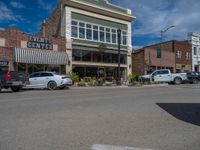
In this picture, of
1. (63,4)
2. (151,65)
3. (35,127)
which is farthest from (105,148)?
(151,65)

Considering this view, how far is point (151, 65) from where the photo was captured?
41.7 m

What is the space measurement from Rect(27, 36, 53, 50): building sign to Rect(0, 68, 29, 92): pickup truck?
839 cm

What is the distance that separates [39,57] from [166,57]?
25228mm

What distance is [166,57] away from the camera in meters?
45.0

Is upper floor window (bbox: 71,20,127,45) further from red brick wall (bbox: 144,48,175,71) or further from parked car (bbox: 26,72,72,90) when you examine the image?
parked car (bbox: 26,72,72,90)

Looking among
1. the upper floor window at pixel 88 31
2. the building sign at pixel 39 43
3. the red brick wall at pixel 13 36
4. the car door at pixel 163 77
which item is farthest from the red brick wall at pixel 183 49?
the red brick wall at pixel 13 36

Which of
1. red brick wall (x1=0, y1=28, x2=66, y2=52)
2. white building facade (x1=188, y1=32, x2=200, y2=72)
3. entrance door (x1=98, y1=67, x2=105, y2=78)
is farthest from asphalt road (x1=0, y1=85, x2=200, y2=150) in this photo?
white building facade (x1=188, y1=32, x2=200, y2=72)

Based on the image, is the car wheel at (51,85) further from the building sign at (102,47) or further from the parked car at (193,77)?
the parked car at (193,77)

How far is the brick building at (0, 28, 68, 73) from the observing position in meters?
26.0

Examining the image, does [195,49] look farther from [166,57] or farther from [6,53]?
[6,53]

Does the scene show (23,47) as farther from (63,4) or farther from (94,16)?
(94,16)

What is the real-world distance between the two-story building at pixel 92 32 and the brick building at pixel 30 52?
4.64 feet

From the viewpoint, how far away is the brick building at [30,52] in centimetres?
2595

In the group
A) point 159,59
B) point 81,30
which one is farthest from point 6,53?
point 159,59
